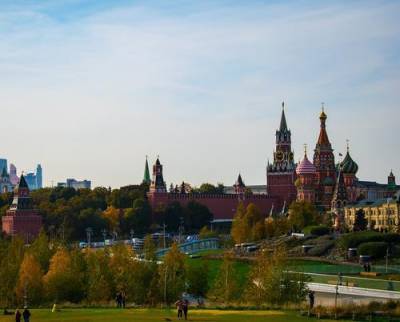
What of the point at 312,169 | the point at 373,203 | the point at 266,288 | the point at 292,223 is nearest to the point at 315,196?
the point at 312,169

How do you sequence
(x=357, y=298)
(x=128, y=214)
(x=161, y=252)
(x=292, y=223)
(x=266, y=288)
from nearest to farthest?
(x=266, y=288)
(x=357, y=298)
(x=161, y=252)
(x=292, y=223)
(x=128, y=214)

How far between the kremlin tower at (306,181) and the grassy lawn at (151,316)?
82492 millimetres

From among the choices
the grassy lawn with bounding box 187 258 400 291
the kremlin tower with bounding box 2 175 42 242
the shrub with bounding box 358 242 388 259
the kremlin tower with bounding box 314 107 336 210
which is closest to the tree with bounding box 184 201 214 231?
the kremlin tower with bounding box 314 107 336 210

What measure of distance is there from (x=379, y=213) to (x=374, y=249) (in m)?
30.5

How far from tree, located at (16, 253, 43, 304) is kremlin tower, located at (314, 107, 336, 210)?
241ft

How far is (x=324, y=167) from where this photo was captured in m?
122

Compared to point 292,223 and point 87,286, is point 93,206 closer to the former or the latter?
point 292,223

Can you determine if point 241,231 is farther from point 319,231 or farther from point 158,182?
point 158,182

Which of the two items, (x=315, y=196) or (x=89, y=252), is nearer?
(x=89, y=252)

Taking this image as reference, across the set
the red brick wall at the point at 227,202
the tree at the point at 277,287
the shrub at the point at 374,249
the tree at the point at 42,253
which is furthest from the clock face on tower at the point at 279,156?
the tree at the point at 277,287

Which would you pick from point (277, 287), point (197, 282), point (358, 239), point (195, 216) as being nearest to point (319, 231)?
point (358, 239)

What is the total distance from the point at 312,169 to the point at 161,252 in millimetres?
42170

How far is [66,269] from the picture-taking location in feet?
152

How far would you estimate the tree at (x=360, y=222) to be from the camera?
87.7 m
